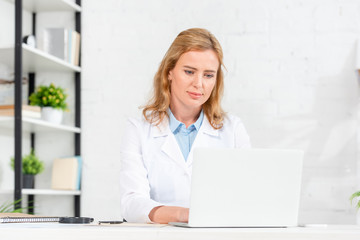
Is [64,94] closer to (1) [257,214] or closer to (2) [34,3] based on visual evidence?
(2) [34,3]

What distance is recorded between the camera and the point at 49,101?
296 centimetres

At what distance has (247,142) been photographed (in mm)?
2025

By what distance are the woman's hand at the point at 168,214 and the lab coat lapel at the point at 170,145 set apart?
0.35m

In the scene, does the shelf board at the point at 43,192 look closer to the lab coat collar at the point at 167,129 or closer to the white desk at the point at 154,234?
the lab coat collar at the point at 167,129

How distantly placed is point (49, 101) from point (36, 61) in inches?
8.9

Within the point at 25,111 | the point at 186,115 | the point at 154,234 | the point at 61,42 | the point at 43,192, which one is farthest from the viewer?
the point at 61,42

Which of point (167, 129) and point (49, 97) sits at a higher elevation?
point (49, 97)

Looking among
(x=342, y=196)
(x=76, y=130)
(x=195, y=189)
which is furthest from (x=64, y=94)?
(x=195, y=189)

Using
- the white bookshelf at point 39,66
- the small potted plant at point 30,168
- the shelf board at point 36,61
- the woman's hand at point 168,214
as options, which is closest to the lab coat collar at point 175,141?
the woman's hand at point 168,214

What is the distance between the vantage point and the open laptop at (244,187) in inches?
41.4

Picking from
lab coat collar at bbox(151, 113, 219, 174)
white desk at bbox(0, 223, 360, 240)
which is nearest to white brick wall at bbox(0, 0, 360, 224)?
lab coat collar at bbox(151, 113, 219, 174)

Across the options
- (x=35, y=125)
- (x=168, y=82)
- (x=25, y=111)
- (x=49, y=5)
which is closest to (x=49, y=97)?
(x=35, y=125)

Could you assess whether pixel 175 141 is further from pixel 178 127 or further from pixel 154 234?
pixel 154 234

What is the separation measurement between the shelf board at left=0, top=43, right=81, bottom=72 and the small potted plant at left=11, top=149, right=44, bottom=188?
1.65ft
